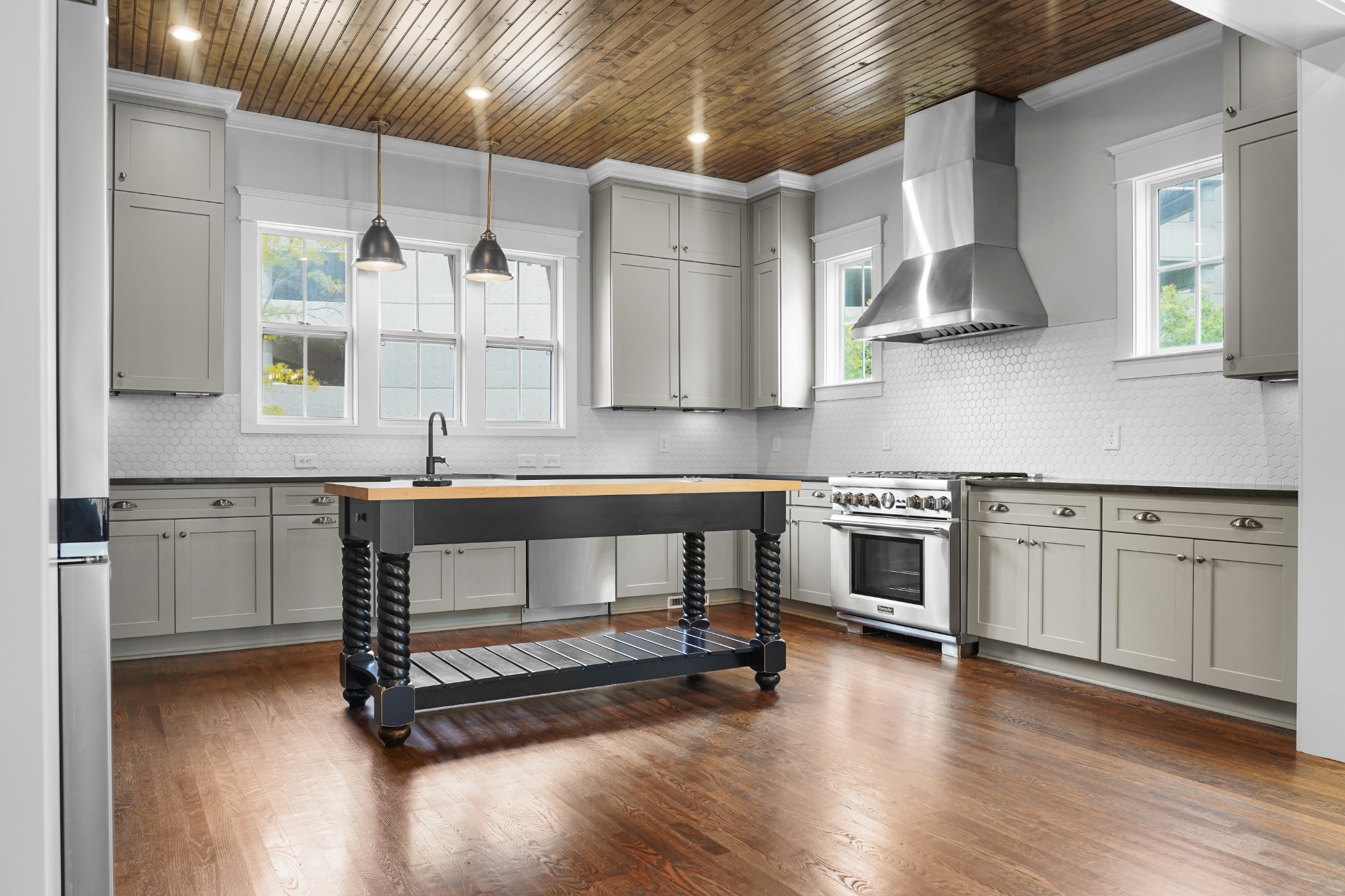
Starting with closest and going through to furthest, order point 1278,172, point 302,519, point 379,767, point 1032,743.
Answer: point 379,767 < point 1032,743 < point 1278,172 < point 302,519

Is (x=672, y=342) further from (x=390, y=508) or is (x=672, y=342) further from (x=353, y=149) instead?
(x=390, y=508)

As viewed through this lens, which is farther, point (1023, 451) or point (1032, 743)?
point (1023, 451)

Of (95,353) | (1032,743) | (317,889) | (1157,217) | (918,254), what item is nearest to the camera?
(95,353)

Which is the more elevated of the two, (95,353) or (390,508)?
(95,353)

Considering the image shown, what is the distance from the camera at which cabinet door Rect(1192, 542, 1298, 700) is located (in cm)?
354

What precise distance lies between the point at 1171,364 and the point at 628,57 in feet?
10.1

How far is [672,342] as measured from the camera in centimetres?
670

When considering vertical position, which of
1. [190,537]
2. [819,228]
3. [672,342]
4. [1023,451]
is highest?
[819,228]

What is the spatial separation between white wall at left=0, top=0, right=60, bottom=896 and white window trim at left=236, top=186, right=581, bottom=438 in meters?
4.79

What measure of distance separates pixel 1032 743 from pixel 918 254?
3.09 m

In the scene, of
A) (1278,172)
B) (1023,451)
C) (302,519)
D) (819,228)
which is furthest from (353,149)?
(1278,172)

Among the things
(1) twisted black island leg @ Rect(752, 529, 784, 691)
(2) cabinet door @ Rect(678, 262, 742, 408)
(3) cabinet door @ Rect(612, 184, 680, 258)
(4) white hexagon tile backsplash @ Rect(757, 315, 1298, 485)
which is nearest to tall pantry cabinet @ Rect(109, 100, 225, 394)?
(3) cabinet door @ Rect(612, 184, 680, 258)

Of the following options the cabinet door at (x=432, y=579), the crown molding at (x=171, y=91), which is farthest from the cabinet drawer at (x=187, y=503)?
the crown molding at (x=171, y=91)

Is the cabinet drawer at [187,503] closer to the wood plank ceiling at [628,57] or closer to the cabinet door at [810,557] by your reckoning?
the wood plank ceiling at [628,57]
